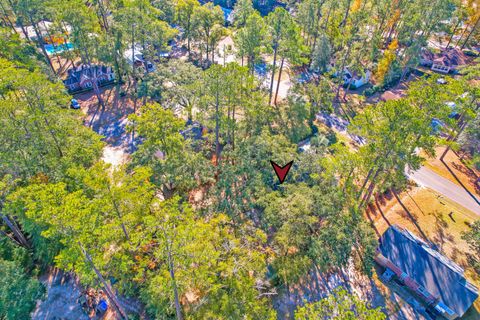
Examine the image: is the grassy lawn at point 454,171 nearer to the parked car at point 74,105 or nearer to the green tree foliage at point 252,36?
the green tree foliage at point 252,36

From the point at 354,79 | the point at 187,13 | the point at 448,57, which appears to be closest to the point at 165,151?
→ the point at 187,13

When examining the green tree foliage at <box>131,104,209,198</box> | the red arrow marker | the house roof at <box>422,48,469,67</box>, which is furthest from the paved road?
the house roof at <box>422,48,469,67</box>

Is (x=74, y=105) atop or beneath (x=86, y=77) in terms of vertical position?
beneath

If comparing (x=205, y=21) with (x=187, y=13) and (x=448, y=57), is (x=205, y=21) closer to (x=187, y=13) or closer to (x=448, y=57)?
(x=187, y=13)

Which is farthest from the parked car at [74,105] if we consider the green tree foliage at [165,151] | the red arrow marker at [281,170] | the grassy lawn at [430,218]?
the grassy lawn at [430,218]

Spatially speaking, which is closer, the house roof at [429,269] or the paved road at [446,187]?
the house roof at [429,269]
